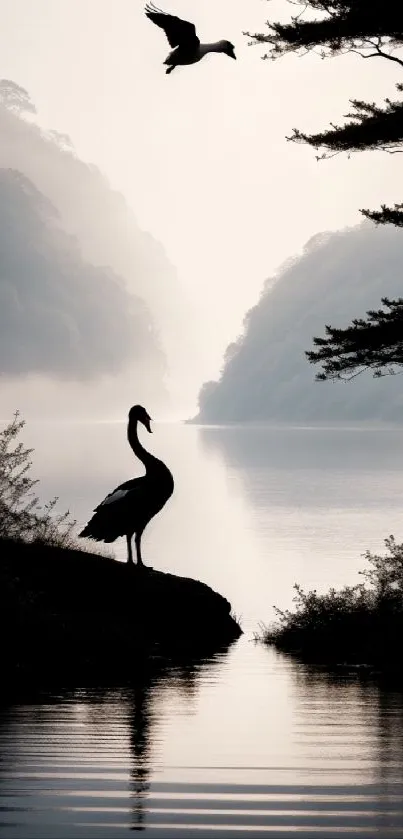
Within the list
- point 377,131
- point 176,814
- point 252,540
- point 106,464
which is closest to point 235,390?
point 106,464

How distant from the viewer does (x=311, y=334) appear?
165250 millimetres

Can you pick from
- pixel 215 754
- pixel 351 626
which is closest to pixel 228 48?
pixel 351 626

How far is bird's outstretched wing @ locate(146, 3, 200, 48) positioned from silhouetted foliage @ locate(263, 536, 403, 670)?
6.83 m

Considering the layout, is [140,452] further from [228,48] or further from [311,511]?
[311,511]

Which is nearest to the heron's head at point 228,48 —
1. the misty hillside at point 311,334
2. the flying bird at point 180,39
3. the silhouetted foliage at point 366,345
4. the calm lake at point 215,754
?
the flying bird at point 180,39

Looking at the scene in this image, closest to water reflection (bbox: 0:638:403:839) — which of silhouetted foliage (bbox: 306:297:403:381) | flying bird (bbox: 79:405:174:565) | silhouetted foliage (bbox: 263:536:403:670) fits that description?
silhouetted foliage (bbox: 263:536:403:670)

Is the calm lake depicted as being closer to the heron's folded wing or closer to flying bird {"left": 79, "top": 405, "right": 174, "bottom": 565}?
flying bird {"left": 79, "top": 405, "right": 174, "bottom": 565}

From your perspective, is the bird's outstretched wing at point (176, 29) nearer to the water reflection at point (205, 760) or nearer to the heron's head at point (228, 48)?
the heron's head at point (228, 48)

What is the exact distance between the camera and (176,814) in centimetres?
720

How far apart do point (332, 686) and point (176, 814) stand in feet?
20.0

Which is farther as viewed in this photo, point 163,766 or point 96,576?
point 96,576

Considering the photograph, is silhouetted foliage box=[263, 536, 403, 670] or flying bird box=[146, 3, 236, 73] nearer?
flying bird box=[146, 3, 236, 73]

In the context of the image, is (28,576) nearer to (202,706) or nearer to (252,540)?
(202,706)

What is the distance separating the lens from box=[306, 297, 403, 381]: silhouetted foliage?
58.4ft
